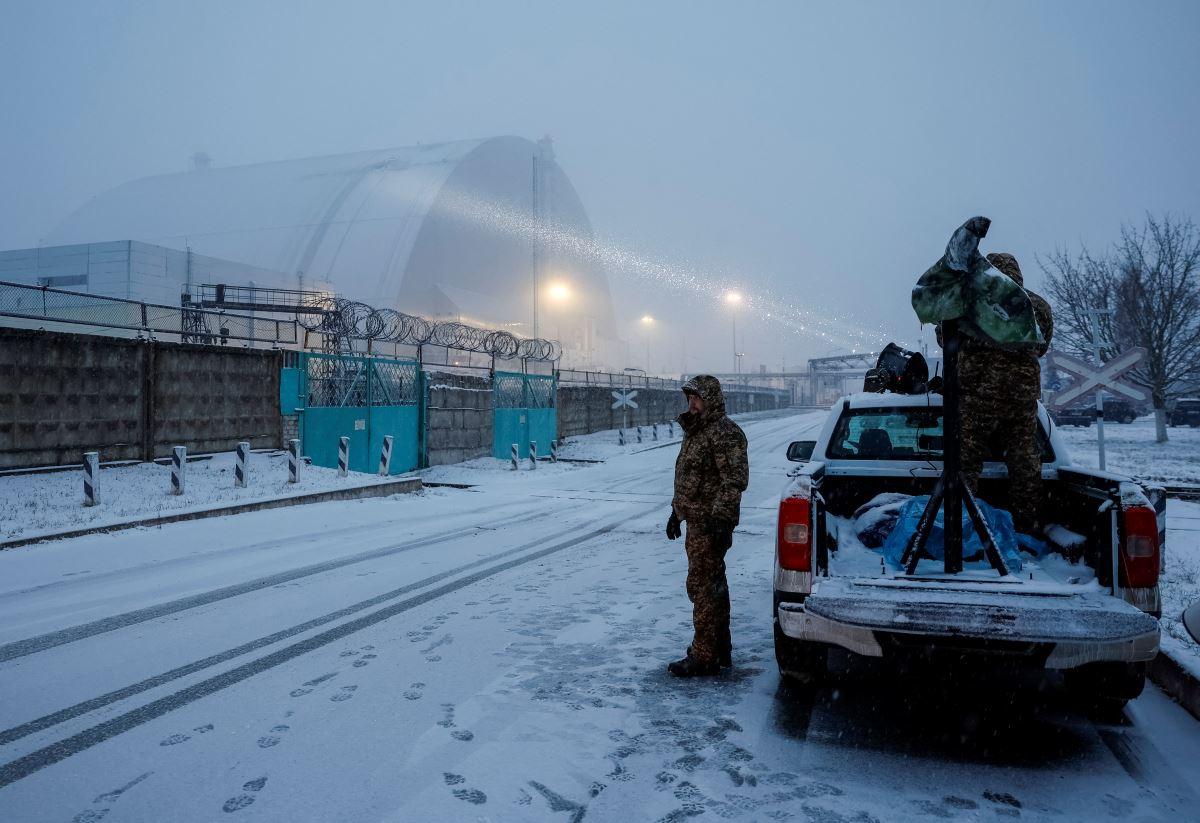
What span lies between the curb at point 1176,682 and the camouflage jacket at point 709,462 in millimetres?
2635

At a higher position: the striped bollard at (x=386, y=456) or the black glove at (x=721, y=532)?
the black glove at (x=721, y=532)

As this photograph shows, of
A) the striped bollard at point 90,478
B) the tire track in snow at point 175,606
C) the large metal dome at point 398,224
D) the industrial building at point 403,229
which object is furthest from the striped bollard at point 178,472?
the large metal dome at point 398,224

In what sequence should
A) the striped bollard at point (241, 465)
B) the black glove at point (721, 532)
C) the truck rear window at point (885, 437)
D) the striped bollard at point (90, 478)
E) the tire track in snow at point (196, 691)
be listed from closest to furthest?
the tire track in snow at point (196, 691) < the black glove at point (721, 532) < the truck rear window at point (885, 437) < the striped bollard at point (90, 478) < the striped bollard at point (241, 465)

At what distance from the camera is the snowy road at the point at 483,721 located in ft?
10.5

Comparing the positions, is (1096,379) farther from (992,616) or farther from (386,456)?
(386,456)

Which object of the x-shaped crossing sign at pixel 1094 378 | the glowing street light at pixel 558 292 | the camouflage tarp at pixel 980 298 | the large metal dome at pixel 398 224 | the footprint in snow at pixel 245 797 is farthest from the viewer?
the glowing street light at pixel 558 292

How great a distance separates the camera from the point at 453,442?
21047 mm

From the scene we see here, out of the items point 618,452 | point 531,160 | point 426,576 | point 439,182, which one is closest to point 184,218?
point 439,182

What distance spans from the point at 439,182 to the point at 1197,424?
4730 centimetres

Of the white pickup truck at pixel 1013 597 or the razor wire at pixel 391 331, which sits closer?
the white pickup truck at pixel 1013 597

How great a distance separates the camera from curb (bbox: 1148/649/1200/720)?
4.22 metres

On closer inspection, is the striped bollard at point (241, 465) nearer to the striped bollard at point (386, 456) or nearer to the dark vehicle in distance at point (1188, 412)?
the striped bollard at point (386, 456)

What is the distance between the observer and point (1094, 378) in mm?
11383

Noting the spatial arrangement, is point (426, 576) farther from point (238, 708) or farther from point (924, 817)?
point (924, 817)
